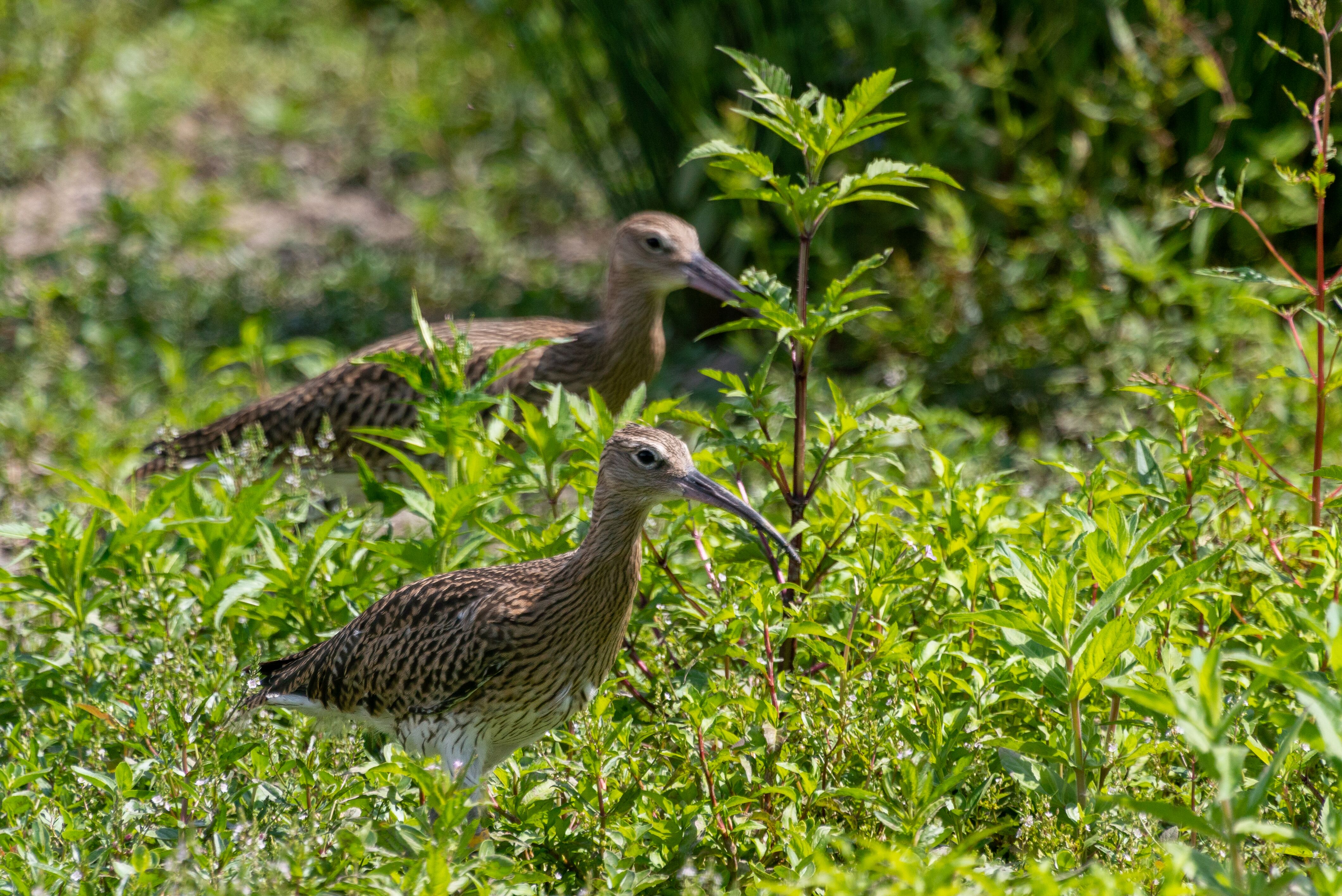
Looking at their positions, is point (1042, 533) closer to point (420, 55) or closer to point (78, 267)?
point (78, 267)

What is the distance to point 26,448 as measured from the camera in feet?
20.0

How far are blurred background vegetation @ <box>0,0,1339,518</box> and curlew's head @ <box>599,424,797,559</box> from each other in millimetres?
1585

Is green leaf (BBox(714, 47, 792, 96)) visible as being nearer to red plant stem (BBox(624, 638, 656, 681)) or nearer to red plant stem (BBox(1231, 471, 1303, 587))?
red plant stem (BBox(624, 638, 656, 681))

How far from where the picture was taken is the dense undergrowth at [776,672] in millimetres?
2756

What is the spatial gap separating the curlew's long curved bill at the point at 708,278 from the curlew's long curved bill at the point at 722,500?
2.05 metres

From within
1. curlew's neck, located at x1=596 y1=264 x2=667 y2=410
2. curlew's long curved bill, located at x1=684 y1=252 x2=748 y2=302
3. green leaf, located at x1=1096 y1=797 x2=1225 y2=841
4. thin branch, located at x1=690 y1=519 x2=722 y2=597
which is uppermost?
green leaf, located at x1=1096 y1=797 x2=1225 y2=841

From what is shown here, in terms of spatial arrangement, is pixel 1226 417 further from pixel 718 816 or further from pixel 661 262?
pixel 661 262

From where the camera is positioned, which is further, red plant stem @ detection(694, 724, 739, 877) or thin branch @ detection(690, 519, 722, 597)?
thin branch @ detection(690, 519, 722, 597)

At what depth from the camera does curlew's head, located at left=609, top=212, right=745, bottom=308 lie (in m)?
5.54

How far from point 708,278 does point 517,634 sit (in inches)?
92.0

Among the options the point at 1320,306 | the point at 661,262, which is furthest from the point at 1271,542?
the point at 661,262

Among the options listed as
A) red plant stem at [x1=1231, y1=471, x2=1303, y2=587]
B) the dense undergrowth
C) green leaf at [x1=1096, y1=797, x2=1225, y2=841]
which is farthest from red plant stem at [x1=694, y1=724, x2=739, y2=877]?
red plant stem at [x1=1231, y1=471, x2=1303, y2=587]

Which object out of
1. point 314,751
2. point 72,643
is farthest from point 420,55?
point 314,751

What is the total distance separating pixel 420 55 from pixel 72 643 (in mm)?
7272
